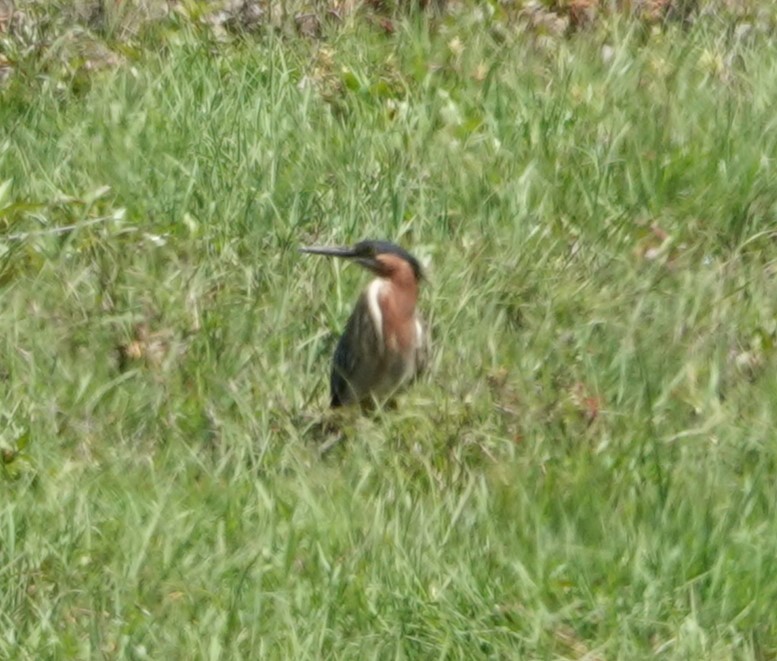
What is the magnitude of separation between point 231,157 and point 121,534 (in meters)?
2.32

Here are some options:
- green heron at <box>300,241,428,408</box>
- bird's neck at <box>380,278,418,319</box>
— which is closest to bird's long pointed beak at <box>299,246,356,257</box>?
green heron at <box>300,241,428,408</box>

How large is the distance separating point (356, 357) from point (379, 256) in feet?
1.11

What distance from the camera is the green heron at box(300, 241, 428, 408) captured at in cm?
665

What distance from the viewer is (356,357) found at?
6648mm

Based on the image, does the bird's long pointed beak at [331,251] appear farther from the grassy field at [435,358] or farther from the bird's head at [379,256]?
the grassy field at [435,358]

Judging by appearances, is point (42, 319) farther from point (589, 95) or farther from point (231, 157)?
point (589, 95)

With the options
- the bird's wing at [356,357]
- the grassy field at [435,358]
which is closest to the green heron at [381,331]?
the bird's wing at [356,357]

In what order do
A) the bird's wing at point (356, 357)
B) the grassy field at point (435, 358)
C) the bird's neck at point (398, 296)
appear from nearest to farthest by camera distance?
1. the grassy field at point (435, 358)
2. the bird's wing at point (356, 357)
3. the bird's neck at point (398, 296)

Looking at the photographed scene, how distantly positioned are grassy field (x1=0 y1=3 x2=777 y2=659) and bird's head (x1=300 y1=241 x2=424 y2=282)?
0.57 feet

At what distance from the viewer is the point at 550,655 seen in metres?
4.84

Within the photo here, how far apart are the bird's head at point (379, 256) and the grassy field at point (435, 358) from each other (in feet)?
0.57

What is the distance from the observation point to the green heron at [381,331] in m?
6.65

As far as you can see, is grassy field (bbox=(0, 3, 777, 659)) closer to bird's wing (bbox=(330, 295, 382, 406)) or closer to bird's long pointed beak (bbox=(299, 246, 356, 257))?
bird's wing (bbox=(330, 295, 382, 406))

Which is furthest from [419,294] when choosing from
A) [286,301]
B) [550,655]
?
[550,655]
